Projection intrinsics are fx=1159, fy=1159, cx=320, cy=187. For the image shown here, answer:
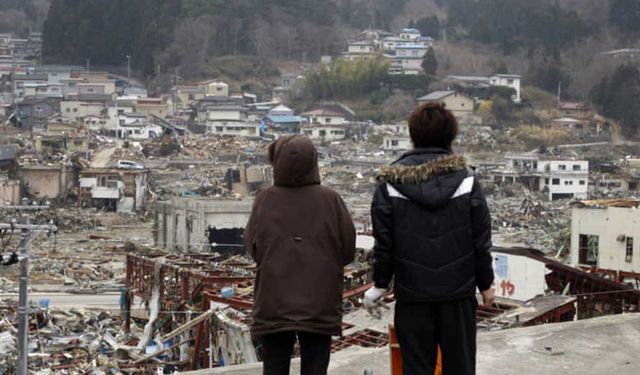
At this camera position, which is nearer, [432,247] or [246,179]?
[432,247]

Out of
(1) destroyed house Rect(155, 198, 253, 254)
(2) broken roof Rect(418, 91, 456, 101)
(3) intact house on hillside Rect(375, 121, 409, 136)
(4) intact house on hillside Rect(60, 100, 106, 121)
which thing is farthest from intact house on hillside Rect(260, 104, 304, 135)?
(1) destroyed house Rect(155, 198, 253, 254)

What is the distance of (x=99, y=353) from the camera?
491 inches

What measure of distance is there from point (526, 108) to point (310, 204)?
157 feet

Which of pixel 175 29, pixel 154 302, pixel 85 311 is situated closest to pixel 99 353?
pixel 154 302

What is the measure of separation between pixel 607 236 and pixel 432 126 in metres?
11.3

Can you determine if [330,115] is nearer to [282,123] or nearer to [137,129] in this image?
[282,123]

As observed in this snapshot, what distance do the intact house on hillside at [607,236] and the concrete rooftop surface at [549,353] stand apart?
8255mm

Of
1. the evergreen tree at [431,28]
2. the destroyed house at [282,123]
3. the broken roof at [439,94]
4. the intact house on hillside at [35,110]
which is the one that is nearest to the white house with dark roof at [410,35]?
the evergreen tree at [431,28]

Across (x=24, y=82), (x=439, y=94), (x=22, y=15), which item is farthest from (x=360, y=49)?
(x=22, y=15)

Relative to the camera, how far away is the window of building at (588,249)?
14.6 meters

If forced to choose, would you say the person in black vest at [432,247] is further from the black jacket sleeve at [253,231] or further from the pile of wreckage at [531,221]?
the pile of wreckage at [531,221]

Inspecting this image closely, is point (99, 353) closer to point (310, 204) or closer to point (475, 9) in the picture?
point (310, 204)

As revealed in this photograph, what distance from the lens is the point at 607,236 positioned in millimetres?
14117

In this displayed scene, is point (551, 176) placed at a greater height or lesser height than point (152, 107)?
lesser
